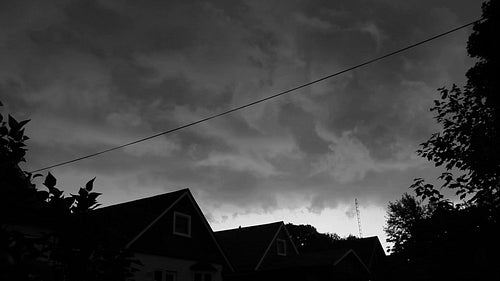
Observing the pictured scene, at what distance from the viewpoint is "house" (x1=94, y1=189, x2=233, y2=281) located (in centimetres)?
1877

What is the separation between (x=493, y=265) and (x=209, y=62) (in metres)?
11.6

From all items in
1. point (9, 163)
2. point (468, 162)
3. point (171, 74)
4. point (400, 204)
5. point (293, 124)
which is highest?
point (400, 204)

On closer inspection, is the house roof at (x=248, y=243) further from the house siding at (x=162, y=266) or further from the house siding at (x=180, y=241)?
the house siding at (x=162, y=266)

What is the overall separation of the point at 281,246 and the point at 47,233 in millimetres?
32534

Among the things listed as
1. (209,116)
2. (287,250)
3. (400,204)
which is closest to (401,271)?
(209,116)

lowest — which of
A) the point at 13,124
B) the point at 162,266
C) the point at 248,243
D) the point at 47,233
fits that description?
the point at 47,233

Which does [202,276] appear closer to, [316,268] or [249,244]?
[316,268]

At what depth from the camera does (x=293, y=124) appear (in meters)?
18.6

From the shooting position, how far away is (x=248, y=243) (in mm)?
33031

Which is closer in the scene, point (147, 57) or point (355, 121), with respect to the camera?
point (147, 57)

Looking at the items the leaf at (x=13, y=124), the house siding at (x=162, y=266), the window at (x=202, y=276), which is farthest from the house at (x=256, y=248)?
the leaf at (x=13, y=124)

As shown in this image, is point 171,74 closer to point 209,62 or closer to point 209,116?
point 209,62

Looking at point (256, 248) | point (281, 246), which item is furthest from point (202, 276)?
point (281, 246)

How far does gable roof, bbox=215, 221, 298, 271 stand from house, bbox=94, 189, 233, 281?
649 cm
